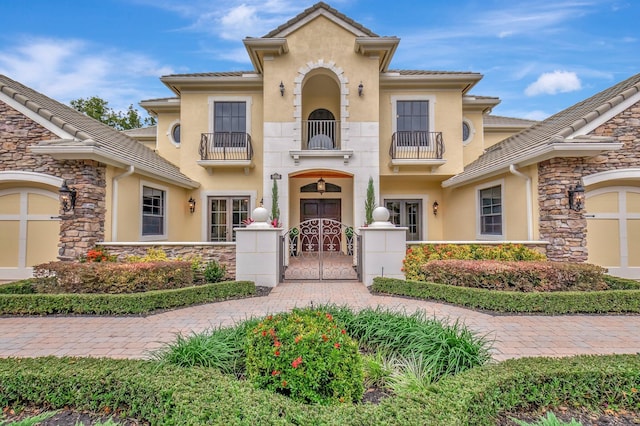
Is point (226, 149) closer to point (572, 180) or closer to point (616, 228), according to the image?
point (572, 180)

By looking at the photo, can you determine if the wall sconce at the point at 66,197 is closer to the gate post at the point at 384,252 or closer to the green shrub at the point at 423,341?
the gate post at the point at 384,252

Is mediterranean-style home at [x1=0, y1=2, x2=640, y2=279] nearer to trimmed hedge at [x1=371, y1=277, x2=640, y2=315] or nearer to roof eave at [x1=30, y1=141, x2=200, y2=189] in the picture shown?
roof eave at [x1=30, y1=141, x2=200, y2=189]

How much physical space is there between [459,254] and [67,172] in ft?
34.1

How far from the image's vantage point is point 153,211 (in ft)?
36.2

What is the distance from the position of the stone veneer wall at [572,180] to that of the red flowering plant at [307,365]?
7955 millimetres

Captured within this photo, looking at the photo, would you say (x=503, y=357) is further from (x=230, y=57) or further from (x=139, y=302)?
(x=230, y=57)

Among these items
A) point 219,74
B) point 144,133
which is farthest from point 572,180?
point 144,133

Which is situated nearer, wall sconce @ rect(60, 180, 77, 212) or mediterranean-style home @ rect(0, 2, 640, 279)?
wall sconce @ rect(60, 180, 77, 212)

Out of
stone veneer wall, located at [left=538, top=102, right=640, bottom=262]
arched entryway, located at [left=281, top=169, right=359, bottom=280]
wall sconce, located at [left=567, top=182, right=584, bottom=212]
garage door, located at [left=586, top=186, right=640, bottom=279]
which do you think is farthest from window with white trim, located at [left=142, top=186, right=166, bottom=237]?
garage door, located at [left=586, top=186, right=640, bottom=279]

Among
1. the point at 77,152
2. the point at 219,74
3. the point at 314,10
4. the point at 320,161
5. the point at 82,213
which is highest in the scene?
the point at 314,10

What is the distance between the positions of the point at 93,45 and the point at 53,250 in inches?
432

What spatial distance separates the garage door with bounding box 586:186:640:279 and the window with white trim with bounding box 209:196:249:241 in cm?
1133

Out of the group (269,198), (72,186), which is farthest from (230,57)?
(72,186)

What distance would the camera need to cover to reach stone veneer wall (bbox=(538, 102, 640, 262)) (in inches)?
328
